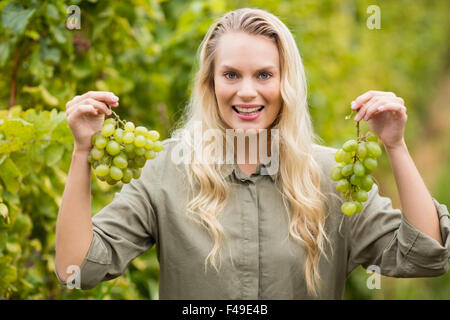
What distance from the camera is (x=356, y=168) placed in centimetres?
157

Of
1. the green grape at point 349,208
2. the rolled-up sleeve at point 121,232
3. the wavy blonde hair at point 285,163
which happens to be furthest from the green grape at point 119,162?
the green grape at point 349,208

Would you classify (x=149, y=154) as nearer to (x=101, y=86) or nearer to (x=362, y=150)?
(x=362, y=150)

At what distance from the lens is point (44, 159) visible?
1.94 meters

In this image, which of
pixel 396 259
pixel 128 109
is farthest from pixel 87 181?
pixel 128 109

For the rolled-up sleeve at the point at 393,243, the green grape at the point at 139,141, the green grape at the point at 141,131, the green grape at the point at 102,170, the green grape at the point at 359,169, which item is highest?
the green grape at the point at 141,131

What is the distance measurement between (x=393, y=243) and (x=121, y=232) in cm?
91

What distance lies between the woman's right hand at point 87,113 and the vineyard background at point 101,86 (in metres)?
0.34

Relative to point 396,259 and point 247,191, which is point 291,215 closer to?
point 247,191

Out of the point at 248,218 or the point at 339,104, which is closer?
the point at 248,218

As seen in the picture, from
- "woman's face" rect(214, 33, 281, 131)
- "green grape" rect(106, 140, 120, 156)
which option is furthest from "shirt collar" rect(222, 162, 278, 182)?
"green grape" rect(106, 140, 120, 156)

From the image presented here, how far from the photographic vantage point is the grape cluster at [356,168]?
1570mm

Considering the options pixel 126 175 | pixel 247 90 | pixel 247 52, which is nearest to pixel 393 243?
pixel 247 90

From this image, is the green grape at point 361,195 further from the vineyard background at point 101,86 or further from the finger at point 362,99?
the vineyard background at point 101,86
